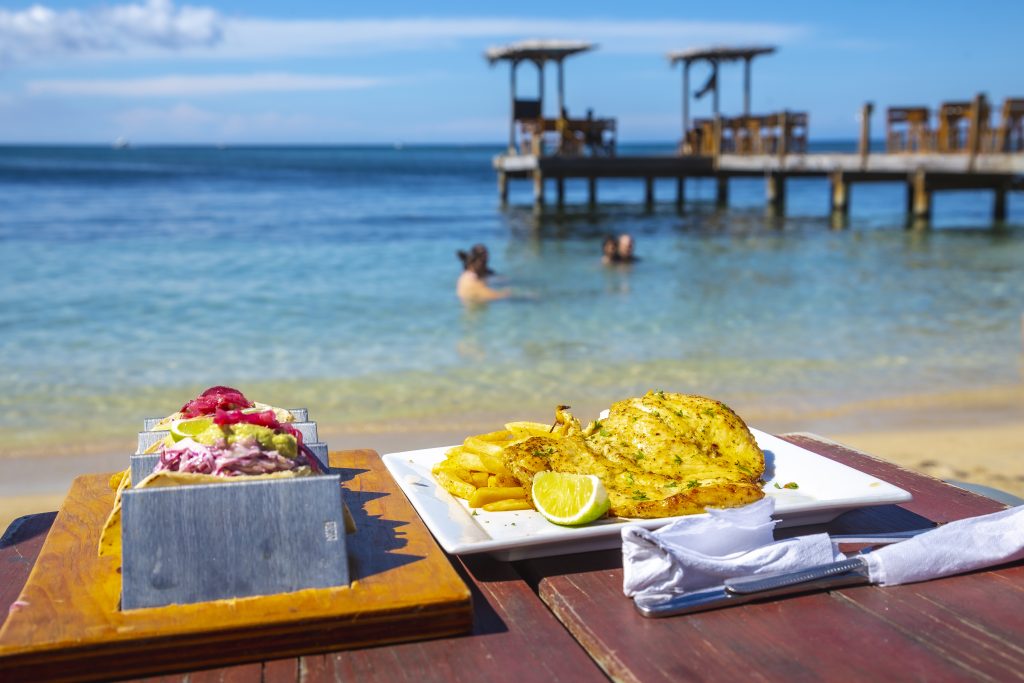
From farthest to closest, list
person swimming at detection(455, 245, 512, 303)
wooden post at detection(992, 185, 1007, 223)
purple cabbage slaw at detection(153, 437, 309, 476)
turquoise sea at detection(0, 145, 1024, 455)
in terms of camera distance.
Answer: wooden post at detection(992, 185, 1007, 223), person swimming at detection(455, 245, 512, 303), turquoise sea at detection(0, 145, 1024, 455), purple cabbage slaw at detection(153, 437, 309, 476)

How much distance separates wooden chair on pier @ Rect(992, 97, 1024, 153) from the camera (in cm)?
2023

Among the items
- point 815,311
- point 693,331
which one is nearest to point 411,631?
point 693,331

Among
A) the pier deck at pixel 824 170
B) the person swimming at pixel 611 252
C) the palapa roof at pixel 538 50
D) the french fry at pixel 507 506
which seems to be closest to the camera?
the french fry at pixel 507 506

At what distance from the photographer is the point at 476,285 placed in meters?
15.8

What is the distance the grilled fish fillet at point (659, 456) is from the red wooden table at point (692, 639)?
0.67ft

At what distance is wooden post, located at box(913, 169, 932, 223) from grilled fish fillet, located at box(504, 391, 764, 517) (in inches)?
999

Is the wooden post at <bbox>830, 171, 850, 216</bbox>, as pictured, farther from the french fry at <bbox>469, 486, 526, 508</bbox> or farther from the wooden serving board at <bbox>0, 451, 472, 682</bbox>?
the wooden serving board at <bbox>0, 451, 472, 682</bbox>

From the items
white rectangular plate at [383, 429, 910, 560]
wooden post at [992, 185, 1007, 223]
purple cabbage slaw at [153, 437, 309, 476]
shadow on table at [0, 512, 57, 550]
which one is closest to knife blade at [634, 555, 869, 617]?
white rectangular plate at [383, 429, 910, 560]

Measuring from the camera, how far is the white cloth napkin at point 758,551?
170cm

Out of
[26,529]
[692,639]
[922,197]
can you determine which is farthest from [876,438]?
[922,197]

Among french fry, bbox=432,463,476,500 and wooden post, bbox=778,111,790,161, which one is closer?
french fry, bbox=432,463,476,500

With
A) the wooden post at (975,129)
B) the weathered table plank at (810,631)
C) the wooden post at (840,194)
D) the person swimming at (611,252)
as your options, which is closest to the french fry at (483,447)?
the weathered table plank at (810,631)

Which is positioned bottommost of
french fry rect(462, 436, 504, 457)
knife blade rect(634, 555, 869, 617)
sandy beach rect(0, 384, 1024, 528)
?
sandy beach rect(0, 384, 1024, 528)

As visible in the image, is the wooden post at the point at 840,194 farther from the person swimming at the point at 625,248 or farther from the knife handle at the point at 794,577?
the knife handle at the point at 794,577
